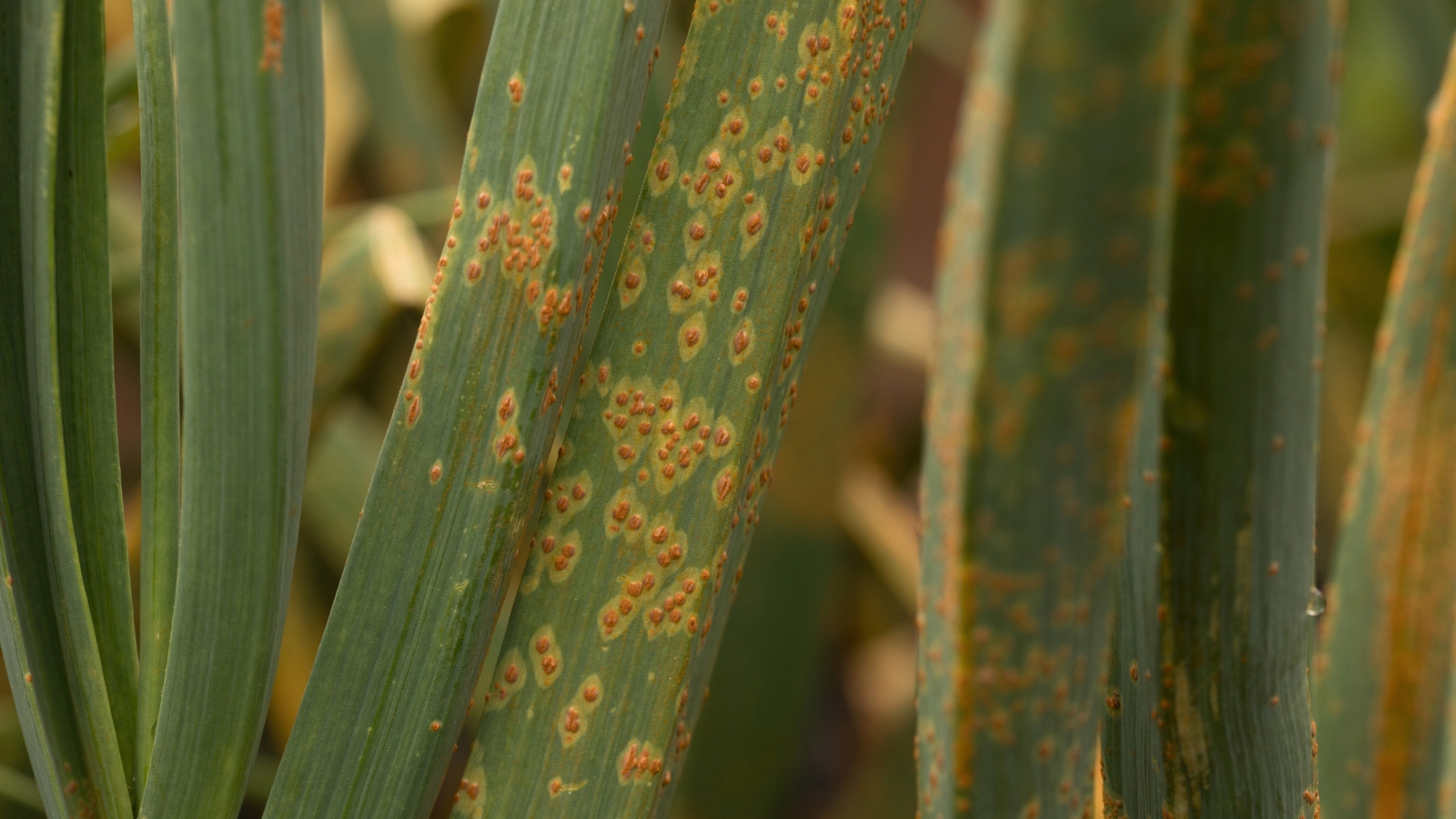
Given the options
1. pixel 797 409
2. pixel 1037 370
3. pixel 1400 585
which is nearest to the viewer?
pixel 1037 370

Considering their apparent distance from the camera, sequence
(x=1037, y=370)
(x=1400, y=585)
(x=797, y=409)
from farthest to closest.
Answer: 1. (x=797, y=409)
2. (x=1400, y=585)
3. (x=1037, y=370)

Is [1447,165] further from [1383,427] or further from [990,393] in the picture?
[990,393]

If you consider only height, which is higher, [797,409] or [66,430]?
[797,409]

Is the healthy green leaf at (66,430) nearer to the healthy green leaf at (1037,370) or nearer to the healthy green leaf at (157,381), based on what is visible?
the healthy green leaf at (157,381)

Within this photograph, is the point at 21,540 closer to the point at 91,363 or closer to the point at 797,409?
the point at 91,363

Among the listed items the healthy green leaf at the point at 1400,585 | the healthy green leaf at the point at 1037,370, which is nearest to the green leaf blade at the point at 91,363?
the healthy green leaf at the point at 1037,370

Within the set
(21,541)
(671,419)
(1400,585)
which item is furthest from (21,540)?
(1400,585)
